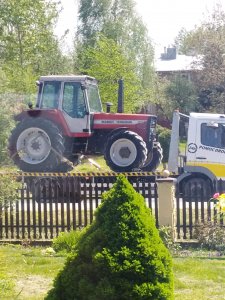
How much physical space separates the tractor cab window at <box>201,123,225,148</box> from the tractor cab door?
407 cm

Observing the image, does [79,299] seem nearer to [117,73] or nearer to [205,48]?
[117,73]

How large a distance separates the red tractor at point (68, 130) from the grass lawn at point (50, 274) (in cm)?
995

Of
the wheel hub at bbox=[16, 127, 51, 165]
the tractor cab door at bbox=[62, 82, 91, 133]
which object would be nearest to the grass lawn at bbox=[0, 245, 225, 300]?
the wheel hub at bbox=[16, 127, 51, 165]

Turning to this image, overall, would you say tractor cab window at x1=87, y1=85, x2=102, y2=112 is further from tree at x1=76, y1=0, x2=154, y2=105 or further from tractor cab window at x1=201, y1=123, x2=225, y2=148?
tree at x1=76, y1=0, x2=154, y2=105

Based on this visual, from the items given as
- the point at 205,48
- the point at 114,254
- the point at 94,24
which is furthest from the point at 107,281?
the point at 94,24

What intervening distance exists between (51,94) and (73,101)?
757 millimetres

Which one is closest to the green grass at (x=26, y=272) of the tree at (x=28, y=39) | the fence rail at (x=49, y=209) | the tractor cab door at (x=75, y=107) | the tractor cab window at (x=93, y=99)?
the fence rail at (x=49, y=209)

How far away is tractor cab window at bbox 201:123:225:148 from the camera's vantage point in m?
19.9

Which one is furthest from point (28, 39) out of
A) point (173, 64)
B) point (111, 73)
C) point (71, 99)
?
point (173, 64)

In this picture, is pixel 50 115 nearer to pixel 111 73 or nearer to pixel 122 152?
pixel 122 152

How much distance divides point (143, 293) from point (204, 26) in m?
45.2

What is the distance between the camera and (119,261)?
6105 mm

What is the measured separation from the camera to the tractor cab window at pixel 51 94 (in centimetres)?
2238

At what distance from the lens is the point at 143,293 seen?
6020 mm
